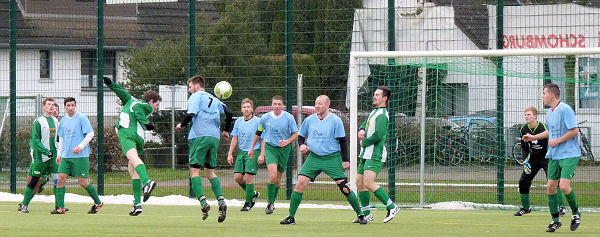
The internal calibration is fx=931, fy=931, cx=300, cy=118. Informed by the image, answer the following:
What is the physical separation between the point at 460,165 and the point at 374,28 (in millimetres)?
3162

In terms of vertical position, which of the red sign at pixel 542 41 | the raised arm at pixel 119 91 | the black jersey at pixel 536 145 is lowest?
the black jersey at pixel 536 145

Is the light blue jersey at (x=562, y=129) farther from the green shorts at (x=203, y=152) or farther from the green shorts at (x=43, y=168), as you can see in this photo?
the green shorts at (x=43, y=168)

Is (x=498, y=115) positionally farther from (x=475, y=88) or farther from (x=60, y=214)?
(x=60, y=214)

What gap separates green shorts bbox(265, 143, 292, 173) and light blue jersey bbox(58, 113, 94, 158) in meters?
2.80

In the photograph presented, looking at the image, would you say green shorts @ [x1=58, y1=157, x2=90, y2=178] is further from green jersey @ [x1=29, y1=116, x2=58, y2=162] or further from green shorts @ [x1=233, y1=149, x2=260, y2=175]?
green shorts @ [x1=233, y1=149, x2=260, y2=175]

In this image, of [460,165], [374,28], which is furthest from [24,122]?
[460,165]

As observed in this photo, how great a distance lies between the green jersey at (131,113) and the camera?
1302 cm

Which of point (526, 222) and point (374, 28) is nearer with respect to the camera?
point (526, 222)

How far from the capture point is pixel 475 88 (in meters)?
16.4

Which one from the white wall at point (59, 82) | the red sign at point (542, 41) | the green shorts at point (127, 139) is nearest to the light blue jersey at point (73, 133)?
the green shorts at point (127, 139)

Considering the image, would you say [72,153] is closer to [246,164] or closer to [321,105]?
[246,164]

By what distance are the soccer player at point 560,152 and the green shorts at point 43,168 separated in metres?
7.85

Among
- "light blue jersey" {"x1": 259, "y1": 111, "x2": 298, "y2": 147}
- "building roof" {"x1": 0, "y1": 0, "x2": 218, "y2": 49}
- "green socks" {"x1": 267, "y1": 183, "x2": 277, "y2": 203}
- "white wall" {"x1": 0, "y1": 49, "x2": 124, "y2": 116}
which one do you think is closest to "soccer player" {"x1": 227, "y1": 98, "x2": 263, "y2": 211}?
"light blue jersey" {"x1": 259, "y1": 111, "x2": 298, "y2": 147}

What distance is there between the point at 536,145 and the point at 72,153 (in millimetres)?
7111
